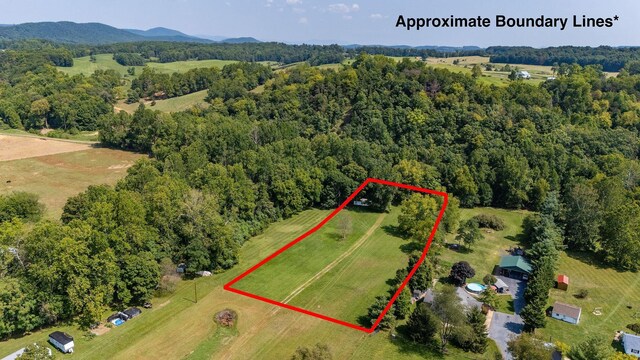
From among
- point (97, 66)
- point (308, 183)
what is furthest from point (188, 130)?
point (97, 66)

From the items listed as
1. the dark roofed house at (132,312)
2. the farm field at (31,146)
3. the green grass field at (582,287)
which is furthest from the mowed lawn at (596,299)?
the farm field at (31,146)

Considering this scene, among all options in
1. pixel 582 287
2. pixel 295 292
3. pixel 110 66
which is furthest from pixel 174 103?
pixel 582 287

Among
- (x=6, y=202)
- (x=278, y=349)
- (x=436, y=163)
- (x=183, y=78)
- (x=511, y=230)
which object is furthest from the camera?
(x=183, y=78)

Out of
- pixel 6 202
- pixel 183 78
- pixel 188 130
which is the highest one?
pixel 183 78

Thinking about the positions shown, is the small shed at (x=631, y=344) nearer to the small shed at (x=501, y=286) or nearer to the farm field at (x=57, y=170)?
the small shed at (x=501, y=286)

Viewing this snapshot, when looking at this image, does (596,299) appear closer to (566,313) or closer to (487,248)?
(566,313)

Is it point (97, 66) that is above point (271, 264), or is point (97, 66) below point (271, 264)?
Result: above

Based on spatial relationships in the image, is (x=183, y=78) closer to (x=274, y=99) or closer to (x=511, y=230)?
(x=274, y=99)
